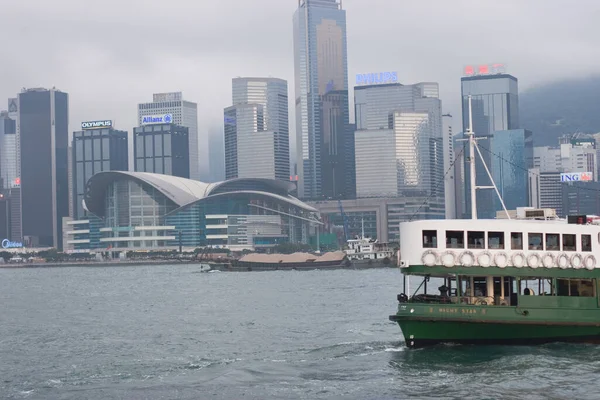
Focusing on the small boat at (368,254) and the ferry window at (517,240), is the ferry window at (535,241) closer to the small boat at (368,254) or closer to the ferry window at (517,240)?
the ferry window at (517,240)

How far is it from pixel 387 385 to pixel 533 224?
9652mm

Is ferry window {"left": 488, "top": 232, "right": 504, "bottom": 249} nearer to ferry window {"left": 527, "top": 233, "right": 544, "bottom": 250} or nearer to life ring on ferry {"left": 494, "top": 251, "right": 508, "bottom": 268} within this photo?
life ring on ferry {"left": 494, "top": 251, "right": 508, "bottom": 268}

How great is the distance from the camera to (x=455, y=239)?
1480 inches

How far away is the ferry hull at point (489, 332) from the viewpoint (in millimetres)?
37062

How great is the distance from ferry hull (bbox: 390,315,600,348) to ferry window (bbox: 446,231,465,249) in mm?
2781

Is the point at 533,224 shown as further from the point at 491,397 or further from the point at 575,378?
the point at 491,397

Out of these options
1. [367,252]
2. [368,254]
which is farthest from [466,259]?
[367,252]

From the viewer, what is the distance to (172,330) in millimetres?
51656

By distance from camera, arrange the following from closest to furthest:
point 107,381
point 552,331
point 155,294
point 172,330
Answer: point 107,381 → point 552,331 → point 172,330 → point 155,294

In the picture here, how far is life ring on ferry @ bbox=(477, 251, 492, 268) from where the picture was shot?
37312mm

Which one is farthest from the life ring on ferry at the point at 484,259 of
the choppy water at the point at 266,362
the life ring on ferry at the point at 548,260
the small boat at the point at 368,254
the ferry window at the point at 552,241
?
the small boat at the point at 368,254

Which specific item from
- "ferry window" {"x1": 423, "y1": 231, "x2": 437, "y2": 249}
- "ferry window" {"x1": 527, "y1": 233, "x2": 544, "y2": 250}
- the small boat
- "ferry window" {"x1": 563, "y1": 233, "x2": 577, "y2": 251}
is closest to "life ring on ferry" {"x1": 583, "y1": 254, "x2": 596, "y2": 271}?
"ferry window" {"x1": 563, "y1": 233, "x2": 577, "y2": 251}

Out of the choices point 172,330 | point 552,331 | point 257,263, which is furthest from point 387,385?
point 257,263

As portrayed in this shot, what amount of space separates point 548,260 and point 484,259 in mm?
2657
